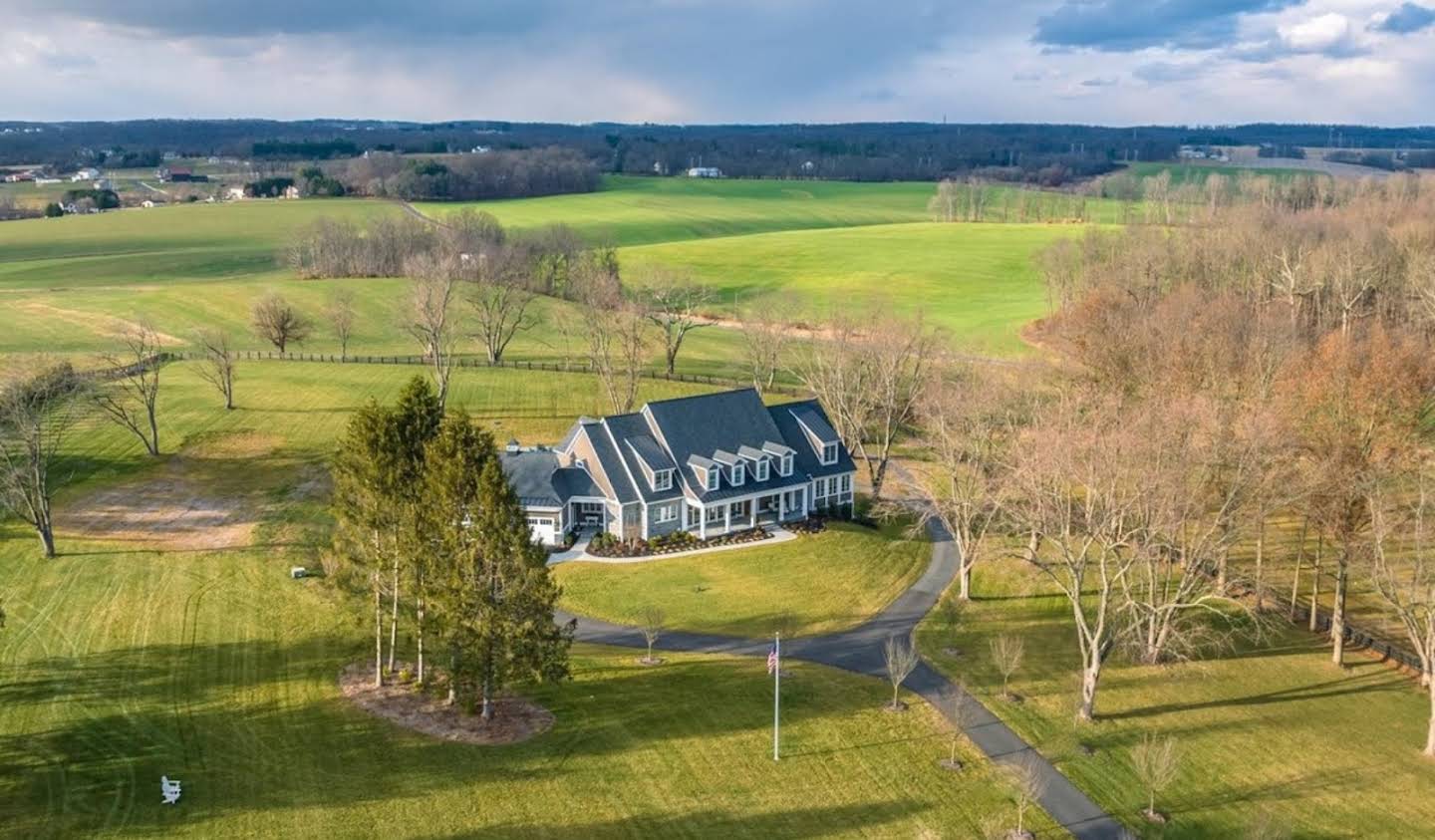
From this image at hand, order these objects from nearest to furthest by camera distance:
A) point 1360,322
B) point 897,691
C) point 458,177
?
point 897,691, point 1360,322, point 458,177

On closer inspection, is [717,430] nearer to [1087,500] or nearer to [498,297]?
[1087,500]

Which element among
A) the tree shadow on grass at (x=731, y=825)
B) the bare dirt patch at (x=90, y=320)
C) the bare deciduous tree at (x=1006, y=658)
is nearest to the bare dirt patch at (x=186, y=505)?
the tree shadow on grass at (x=731, y=825)

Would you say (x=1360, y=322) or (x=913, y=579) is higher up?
(x=1360, y=322)

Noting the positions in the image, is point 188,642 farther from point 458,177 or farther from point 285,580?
point 458,177

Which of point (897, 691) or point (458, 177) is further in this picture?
point (458, 177)

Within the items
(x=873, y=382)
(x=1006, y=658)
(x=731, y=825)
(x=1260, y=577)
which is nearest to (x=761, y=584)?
(x=1006, y=658)

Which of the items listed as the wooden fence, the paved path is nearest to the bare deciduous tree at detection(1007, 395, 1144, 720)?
the paved path

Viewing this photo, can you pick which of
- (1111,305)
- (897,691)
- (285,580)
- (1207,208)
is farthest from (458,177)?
(897,691)
